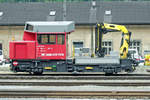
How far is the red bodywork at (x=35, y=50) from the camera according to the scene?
2298 cm

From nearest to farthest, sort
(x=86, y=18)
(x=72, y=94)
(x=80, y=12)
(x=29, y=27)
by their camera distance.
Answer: (x=72, y=94)
(x=29, y=27)
(x=86, y=18)
(x=80, y=12)

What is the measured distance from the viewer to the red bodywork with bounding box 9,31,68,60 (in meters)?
23.0

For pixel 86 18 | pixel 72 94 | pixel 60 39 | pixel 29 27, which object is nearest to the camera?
pixel 72 94

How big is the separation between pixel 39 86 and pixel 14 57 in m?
6.28

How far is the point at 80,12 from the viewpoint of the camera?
44875 millimetres

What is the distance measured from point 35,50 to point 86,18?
21.4 m

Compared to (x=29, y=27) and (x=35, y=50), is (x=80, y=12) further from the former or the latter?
(x=35, y=50)

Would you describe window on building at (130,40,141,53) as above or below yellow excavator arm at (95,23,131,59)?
below

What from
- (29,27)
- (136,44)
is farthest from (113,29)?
(136,44)

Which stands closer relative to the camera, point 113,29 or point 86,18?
point 113,29

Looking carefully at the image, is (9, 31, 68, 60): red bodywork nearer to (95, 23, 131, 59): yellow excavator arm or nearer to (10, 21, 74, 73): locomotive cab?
(10, 21, 74, 73): locomotive cab

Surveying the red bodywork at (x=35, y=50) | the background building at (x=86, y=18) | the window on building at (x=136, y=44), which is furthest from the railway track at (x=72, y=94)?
the window on building at (x=136, y=44)

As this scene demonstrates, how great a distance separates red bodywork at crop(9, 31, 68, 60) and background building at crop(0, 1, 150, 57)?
19108 mm

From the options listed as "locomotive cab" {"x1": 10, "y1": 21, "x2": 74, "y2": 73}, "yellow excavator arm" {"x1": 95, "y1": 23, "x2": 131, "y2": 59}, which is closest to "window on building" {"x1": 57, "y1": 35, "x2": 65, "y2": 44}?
"locomotive cab" {"x1": 10, "y1": 21, "x2": 74, "y2": 73}
